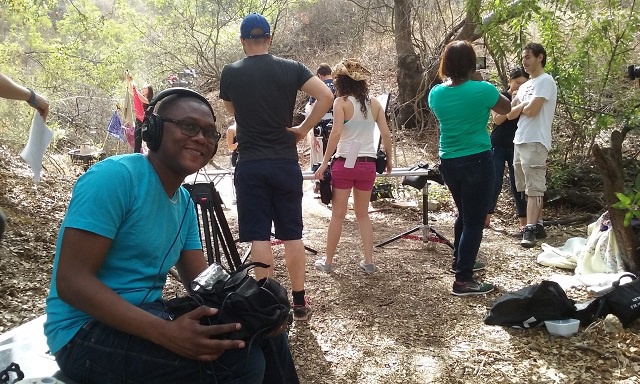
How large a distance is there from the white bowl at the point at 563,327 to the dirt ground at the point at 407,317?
0.06 metres

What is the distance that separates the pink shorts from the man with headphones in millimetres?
2750

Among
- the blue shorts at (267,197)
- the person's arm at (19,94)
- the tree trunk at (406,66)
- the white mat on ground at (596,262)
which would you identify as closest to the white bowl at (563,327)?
the white mat on ground at (596,262)

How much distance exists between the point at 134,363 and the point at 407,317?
8.48 ft

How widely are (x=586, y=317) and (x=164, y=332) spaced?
113 inches

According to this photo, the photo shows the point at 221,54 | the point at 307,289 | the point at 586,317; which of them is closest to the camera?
the point at 586,317

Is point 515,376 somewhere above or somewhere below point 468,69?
below

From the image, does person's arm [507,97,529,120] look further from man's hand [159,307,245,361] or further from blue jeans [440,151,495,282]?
man's hand [159,307,245,361]

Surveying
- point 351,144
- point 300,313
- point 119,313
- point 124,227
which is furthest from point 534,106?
point 119,313

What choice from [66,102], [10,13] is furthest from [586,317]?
[66,102]

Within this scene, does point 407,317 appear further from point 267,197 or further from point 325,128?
point 325,128

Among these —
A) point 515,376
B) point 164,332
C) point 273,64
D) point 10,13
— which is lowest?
point 515,376

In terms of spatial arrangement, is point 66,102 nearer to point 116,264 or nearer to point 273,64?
point 273,64

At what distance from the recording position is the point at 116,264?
6.22 feet

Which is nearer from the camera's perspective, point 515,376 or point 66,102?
point 515,376
